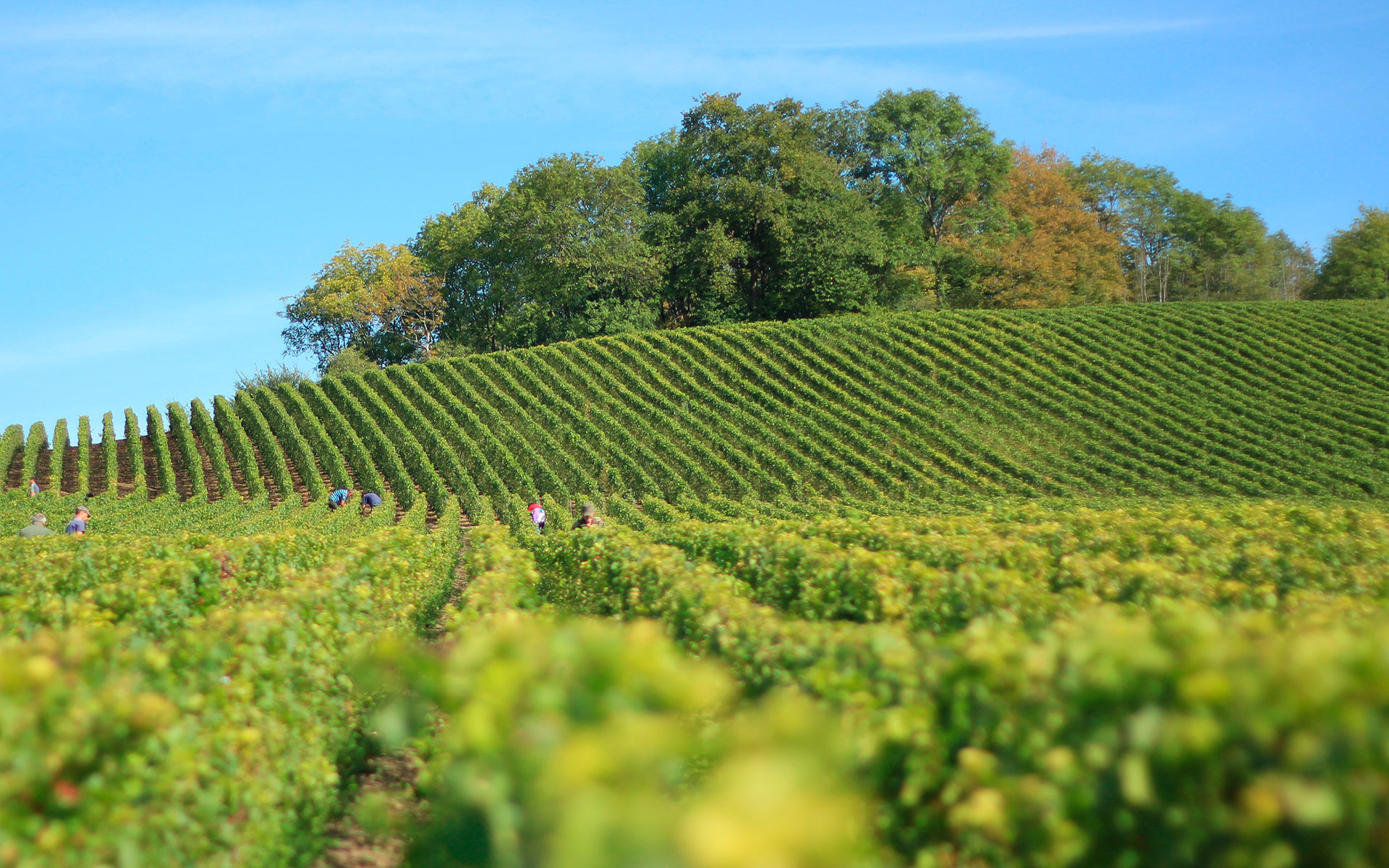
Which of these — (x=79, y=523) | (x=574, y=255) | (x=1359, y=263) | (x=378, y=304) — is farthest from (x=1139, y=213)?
(x=79, y=523)

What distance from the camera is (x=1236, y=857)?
2125 mm

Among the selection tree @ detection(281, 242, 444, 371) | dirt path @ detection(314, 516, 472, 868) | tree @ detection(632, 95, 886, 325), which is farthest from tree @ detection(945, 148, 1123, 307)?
dirt path @ detection(314, 516, 472, 868)

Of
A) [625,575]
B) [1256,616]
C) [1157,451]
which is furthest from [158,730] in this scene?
[1157,451]

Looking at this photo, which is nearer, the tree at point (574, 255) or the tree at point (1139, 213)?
the tree at point (574, 255)

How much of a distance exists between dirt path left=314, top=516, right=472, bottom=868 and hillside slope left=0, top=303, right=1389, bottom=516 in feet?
63.3

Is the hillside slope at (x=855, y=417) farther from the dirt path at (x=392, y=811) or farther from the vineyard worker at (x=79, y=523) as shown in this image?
the dirt path at (x=392, y=811)

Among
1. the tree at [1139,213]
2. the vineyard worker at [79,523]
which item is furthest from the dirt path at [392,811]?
the tree at [1139,213]

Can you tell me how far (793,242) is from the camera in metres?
48.2

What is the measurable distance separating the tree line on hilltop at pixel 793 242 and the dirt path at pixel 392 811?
42657mm

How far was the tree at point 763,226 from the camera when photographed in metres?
47.7

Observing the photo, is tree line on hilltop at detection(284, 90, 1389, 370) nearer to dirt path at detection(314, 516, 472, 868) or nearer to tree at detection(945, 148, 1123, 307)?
tree at detection(945, 148, 1123, 307)

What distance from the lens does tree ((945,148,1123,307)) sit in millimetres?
56625

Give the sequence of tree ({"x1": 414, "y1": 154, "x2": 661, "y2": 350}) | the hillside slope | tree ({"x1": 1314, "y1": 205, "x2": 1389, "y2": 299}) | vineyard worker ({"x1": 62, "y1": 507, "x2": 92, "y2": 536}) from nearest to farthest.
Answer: vineyard worker ({"x1": 62, "y1": 507, "x2": 92, "y2": 536}), the hillside slope, tree ({"x1": 414, "y1": 154, "x2": 661, "y2": 350}), tree ({"x1": 1314, "y1": 205, "x2": 1389, "y2": 299})

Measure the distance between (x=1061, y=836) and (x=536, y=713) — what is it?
1572mm
